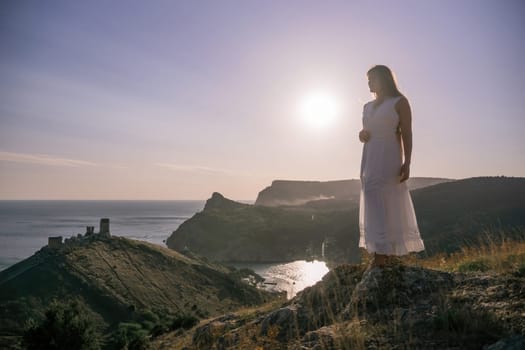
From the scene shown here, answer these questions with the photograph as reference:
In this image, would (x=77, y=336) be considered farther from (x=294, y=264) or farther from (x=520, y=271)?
(x=294, y=264)

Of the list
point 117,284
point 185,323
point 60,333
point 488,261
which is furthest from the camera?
point 117,284

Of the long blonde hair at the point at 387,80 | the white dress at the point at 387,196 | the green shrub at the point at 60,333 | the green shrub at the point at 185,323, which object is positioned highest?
the long blonde hair at the point at 387,80

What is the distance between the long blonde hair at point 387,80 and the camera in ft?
17.2

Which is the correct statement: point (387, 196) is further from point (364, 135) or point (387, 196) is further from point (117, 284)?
point (117, 284)

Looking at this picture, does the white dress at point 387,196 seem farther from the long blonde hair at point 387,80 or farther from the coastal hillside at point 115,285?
the coastal hillside at point 115,285

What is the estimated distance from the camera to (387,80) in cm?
527

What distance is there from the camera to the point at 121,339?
88.9 ft

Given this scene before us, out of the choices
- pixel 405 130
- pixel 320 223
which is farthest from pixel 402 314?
pixel 320 223

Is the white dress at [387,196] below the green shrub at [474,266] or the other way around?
the other way around

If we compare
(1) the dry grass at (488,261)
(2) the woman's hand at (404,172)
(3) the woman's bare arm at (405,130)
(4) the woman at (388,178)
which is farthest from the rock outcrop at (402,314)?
(3) the woman's bare arm at (405,130)

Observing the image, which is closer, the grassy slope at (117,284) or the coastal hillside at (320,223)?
the grassy slope at (117,284)

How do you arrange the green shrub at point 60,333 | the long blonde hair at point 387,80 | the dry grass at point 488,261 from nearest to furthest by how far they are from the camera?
the long blonde hair at point 387,80 < the dry grass at point 488,261 < the green shrub at point 60,333

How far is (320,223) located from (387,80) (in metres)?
121

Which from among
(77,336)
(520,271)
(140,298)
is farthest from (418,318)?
(140,298)
